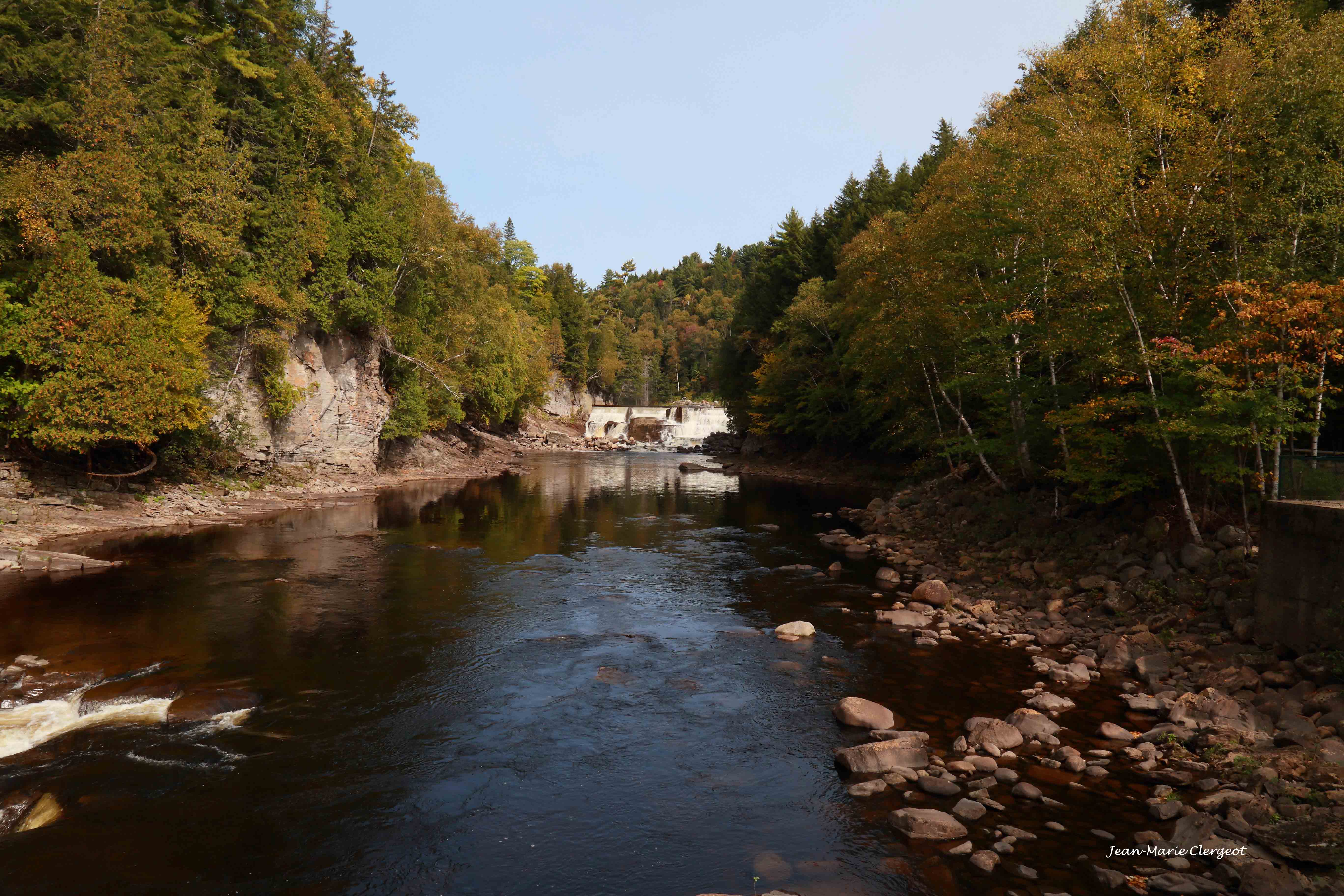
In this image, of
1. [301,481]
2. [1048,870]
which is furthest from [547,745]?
[301,481]

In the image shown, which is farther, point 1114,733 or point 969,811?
point 1114,733

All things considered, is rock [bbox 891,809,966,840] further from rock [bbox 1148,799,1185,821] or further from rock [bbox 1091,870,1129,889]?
rock [bbox 1148,799,1185,821]

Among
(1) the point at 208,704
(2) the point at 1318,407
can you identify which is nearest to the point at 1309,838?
(2) the point at 1318,407

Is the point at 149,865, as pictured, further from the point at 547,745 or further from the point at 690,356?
the point at 690,356

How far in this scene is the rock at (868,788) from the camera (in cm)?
940

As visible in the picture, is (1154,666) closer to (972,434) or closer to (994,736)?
(994,736)

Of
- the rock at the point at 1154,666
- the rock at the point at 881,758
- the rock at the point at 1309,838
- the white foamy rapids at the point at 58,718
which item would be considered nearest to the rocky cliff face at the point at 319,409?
the white foamy rapids at the point at 58,718

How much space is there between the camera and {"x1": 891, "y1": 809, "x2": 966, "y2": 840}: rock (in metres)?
8.34

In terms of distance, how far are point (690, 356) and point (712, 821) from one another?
4838 inches

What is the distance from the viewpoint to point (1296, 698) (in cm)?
1077

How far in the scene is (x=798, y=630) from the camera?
1612 cm

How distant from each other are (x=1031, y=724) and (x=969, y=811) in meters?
2.89

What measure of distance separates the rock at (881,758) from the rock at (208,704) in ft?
30.4

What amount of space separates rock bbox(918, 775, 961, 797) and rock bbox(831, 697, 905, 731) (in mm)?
1829
